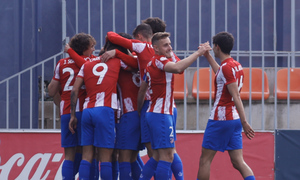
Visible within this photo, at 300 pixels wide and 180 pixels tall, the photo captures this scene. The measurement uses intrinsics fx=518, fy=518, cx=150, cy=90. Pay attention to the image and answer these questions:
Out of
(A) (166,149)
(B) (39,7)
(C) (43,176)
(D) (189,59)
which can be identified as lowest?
(C) (43,176)

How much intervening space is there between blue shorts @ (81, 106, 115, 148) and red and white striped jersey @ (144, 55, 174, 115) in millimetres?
500

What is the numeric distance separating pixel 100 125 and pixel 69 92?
2.63ft

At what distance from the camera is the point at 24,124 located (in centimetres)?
862

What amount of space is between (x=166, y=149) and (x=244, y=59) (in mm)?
5237

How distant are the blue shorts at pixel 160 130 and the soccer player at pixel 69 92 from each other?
3.65ft

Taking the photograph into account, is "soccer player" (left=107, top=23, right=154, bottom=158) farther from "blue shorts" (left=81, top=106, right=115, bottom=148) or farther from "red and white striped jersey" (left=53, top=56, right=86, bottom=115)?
"red and white striped jersey" (left=53, top=56, right=86, bottom=115)

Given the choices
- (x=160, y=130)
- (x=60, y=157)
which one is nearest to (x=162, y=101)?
(x=160, y=130)

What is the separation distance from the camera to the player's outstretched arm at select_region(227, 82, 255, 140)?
5.66m

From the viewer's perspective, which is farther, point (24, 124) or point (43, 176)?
point (24, 124)

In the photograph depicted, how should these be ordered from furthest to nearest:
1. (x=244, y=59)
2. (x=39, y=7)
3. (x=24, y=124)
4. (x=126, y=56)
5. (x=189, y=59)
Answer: (x=244, y=59)
(x=39, y=7)
(x=24, y=124)
(x=126, y=56)
(x=189, y=59)

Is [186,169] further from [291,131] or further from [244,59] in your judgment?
[244,59]

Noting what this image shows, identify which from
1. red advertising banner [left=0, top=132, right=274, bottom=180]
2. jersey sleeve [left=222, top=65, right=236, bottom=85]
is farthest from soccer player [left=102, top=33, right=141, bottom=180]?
red advertising banner [left=0, top=132, right=274, bottom=180]

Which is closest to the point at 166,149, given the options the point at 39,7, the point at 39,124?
the point at 39,124

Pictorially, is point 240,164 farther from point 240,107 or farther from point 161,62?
point 161,62
